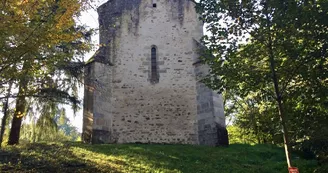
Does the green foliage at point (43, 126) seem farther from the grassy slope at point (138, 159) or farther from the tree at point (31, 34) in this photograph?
the tree at point (31, 34)

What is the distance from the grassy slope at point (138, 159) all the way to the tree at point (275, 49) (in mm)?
3252

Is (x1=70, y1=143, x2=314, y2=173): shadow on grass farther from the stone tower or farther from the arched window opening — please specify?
the arched window opening

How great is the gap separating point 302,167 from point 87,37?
9278 mm

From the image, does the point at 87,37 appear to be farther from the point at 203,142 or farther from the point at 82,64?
the point at 203,142

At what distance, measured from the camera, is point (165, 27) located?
16.9 m

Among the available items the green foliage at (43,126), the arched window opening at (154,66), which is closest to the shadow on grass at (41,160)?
the green foliage at (43,126)

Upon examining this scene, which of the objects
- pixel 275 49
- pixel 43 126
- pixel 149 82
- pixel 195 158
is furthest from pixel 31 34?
pixel 149 82

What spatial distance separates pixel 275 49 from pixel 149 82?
929cm

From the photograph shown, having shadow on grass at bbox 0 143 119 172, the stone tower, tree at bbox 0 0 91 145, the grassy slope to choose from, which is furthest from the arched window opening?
tree at bbox 0 0 91 145

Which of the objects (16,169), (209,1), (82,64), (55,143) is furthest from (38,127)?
(209,1)

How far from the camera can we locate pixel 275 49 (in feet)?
23.9

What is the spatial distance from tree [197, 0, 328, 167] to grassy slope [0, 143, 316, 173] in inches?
128

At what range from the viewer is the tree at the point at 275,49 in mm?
6945

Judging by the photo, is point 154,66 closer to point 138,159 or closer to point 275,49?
point 138,159
